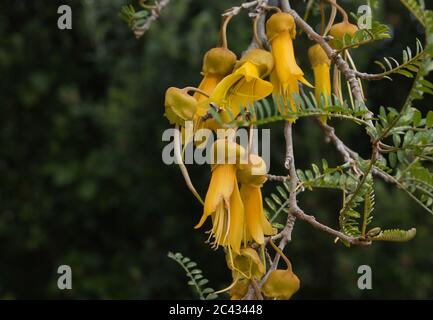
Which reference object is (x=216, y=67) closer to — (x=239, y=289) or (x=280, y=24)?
(x=280, y=24)

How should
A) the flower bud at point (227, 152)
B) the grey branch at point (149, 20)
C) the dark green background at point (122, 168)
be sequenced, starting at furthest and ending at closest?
the dark green background at point (122, 168) < the grey branch at point (149, 20) < the flower bud at point (227, 152)

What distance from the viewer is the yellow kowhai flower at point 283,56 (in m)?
0.86

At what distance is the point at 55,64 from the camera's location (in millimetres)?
2898

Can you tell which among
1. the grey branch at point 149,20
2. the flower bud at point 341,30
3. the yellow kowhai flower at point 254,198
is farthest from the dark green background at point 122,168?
the yellow kowhai flower at point 254,198

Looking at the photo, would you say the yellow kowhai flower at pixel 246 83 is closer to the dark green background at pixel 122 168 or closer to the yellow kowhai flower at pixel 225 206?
the yellow kowhai flower at pixel 225 206

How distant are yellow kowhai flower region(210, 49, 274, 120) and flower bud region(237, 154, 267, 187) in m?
0.06

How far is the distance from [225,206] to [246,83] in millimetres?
148

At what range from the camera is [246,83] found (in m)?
0.85

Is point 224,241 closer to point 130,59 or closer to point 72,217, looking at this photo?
point 130,59

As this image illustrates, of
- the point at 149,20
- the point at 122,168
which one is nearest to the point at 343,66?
the point at 149,20

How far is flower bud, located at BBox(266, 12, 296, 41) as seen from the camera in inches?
34.7

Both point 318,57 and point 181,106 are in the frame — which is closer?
point 181,106
